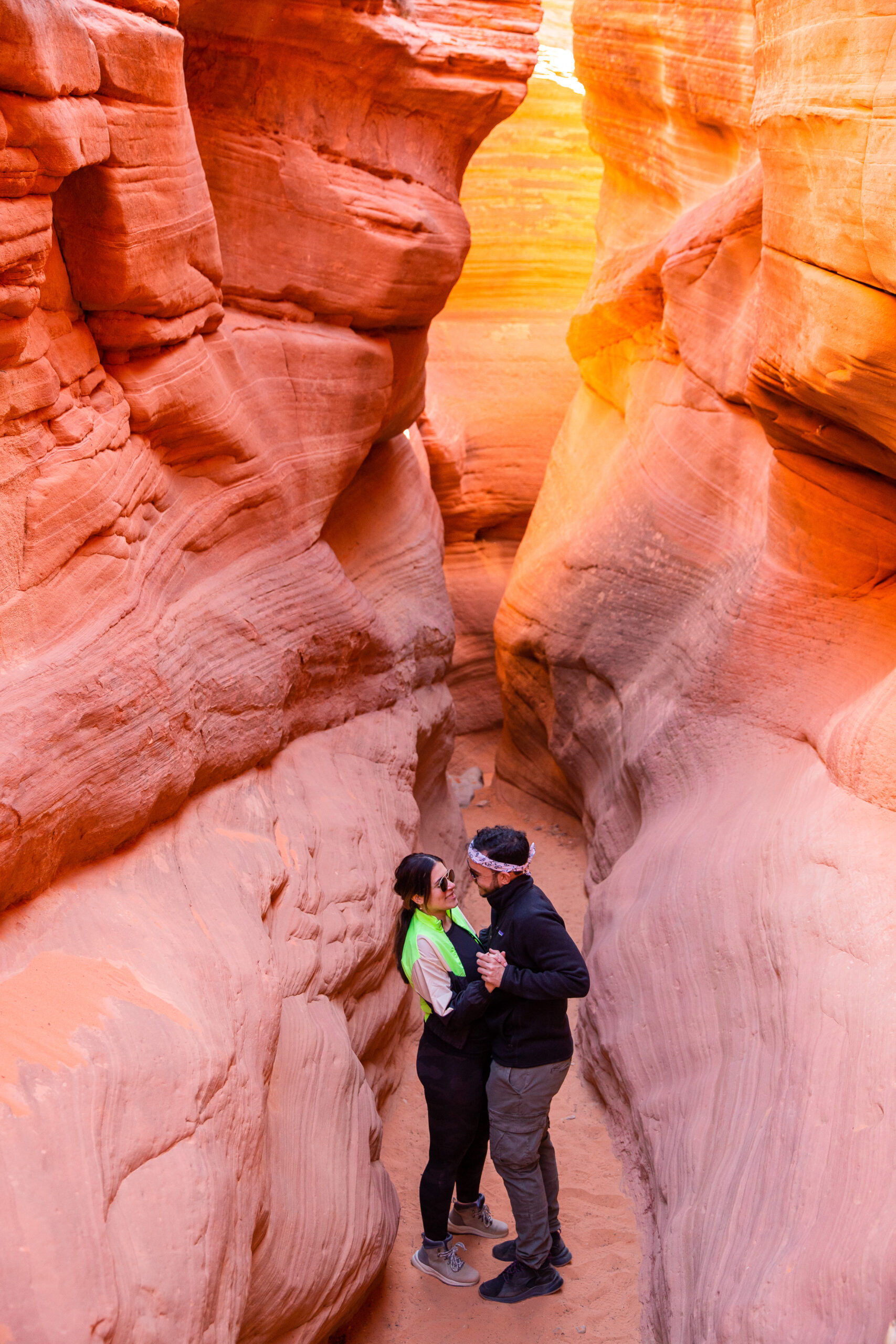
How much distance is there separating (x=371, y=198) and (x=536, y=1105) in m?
5.03

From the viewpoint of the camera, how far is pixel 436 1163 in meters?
4.47

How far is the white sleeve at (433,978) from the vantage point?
418cm

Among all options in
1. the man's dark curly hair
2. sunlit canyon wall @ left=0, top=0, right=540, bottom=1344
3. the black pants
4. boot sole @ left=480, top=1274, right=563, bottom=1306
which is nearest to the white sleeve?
the black pants

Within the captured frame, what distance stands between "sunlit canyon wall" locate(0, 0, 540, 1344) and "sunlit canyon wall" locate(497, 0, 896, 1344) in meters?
1.40

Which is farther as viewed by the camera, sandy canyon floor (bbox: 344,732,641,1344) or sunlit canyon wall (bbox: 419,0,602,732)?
sunlit canyon wall (bbox: 419,0,602,732)

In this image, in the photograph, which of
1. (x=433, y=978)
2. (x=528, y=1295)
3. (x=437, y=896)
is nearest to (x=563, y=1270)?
(x=528, y=1295)

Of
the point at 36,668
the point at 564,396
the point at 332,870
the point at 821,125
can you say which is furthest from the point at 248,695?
the point at 564,396

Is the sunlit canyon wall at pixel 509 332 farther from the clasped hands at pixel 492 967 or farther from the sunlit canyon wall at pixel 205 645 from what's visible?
the clasped hands at pixel 492 967

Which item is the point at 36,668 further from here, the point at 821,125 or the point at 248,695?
the point at 821,125

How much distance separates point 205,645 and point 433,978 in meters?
1.88

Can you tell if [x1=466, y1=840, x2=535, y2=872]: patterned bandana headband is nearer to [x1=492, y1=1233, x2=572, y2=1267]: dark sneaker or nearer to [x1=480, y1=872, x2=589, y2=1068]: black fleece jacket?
[x1=480, y1=872, x2=589, y2=1068]: black fleece jacket

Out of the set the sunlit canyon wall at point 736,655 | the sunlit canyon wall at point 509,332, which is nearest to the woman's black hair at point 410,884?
the sunlit canyon wall at point 736,655

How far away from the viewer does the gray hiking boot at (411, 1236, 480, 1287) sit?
455cm

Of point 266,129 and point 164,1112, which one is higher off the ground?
point 266,129
